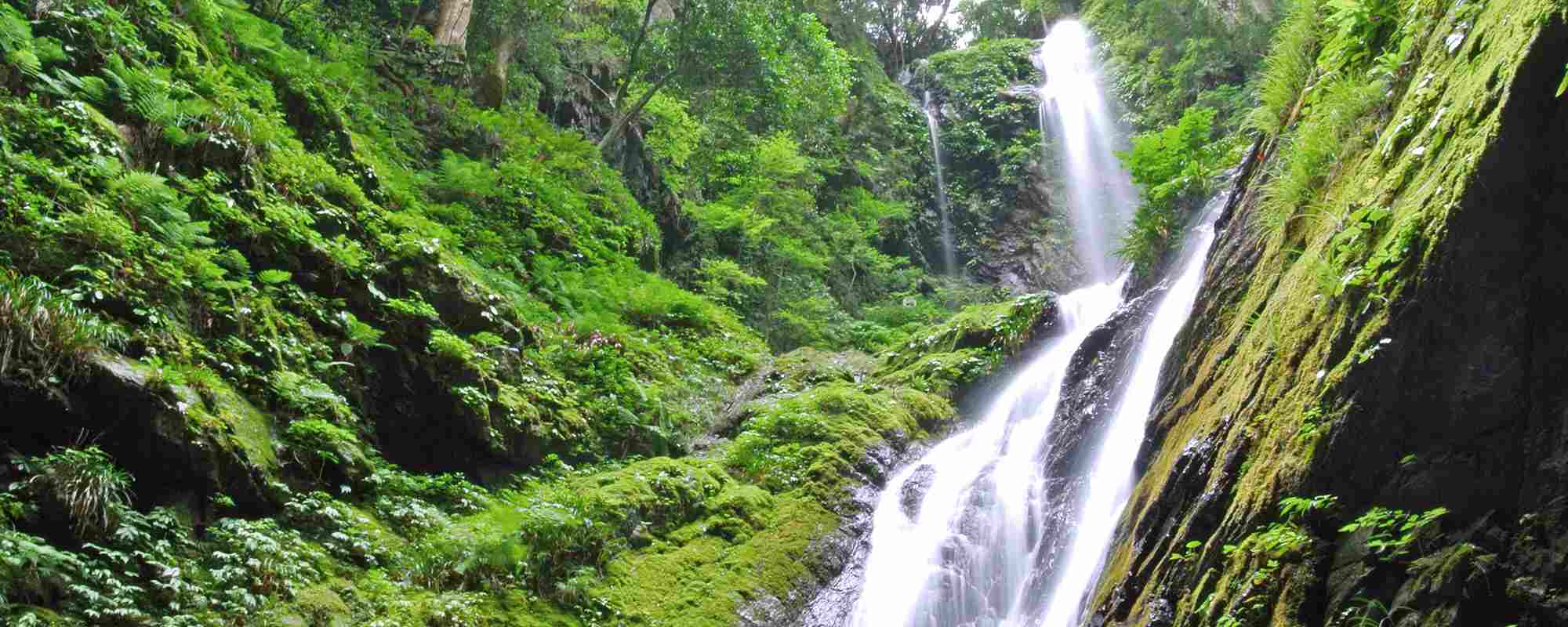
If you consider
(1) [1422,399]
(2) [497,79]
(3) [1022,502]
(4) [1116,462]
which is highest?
(2) [497,79]

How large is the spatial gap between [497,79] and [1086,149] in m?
13.6

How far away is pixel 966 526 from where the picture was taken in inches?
326

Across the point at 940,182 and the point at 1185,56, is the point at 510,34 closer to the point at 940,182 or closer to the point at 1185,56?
the point at 940,182

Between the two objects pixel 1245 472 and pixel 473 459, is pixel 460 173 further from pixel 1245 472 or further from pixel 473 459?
pixel 1245 472

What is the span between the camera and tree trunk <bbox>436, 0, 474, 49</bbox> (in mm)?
13648

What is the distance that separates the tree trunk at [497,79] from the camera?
13711mm

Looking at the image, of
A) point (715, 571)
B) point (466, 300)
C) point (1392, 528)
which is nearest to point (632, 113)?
point (466, 300)

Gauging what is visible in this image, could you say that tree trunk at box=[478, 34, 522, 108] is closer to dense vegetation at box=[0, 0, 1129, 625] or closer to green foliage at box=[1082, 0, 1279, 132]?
dense vegetation at box=[0, 0, 1129, 625]

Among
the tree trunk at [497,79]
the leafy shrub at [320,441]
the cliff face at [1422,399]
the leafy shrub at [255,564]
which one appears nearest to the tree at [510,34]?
the tree trunk at [497,79]

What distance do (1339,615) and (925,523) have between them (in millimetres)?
5288

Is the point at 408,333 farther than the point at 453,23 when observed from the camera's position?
No

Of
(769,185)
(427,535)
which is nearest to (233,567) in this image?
(427,535)

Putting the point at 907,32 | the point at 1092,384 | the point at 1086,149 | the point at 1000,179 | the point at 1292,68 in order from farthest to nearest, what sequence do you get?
the point at 907,32
the point at 1000,179
the point at 1086,149
the point at 1092,384
the point at 1292,68

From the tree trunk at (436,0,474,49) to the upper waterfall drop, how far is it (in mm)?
12182
